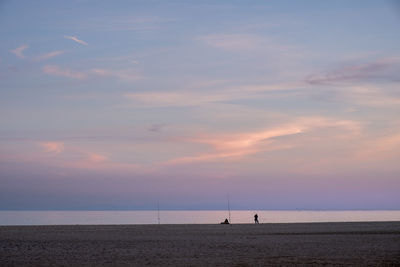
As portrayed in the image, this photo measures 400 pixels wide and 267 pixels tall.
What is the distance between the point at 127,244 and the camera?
83.5ft

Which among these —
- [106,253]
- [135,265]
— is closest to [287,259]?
[135,265]

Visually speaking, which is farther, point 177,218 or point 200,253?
point 177,218

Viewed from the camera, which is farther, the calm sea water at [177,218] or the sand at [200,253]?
the calm sea water at [177,218]

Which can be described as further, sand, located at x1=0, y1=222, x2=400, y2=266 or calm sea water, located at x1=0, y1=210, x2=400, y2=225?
calm sea water, located at x1=0, y1=210, x2=400, y2=225

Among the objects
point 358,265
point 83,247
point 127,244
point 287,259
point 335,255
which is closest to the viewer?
point 358,265

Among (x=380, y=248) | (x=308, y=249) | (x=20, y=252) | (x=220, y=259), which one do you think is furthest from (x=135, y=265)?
(x=380, y=248)

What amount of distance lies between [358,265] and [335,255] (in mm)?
2960

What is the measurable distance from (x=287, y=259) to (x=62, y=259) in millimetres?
8000

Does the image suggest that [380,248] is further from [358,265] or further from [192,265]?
[192,265]

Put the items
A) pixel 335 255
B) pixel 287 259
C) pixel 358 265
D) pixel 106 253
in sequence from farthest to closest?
pixel 106 253 < pixel 335 255 < pixel 287 259 < pixel 358 265

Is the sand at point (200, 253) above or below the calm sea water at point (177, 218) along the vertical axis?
below

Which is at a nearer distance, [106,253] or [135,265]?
[135,265]

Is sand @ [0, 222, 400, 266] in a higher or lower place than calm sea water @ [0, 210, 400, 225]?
lower

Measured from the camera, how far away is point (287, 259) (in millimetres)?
18406
